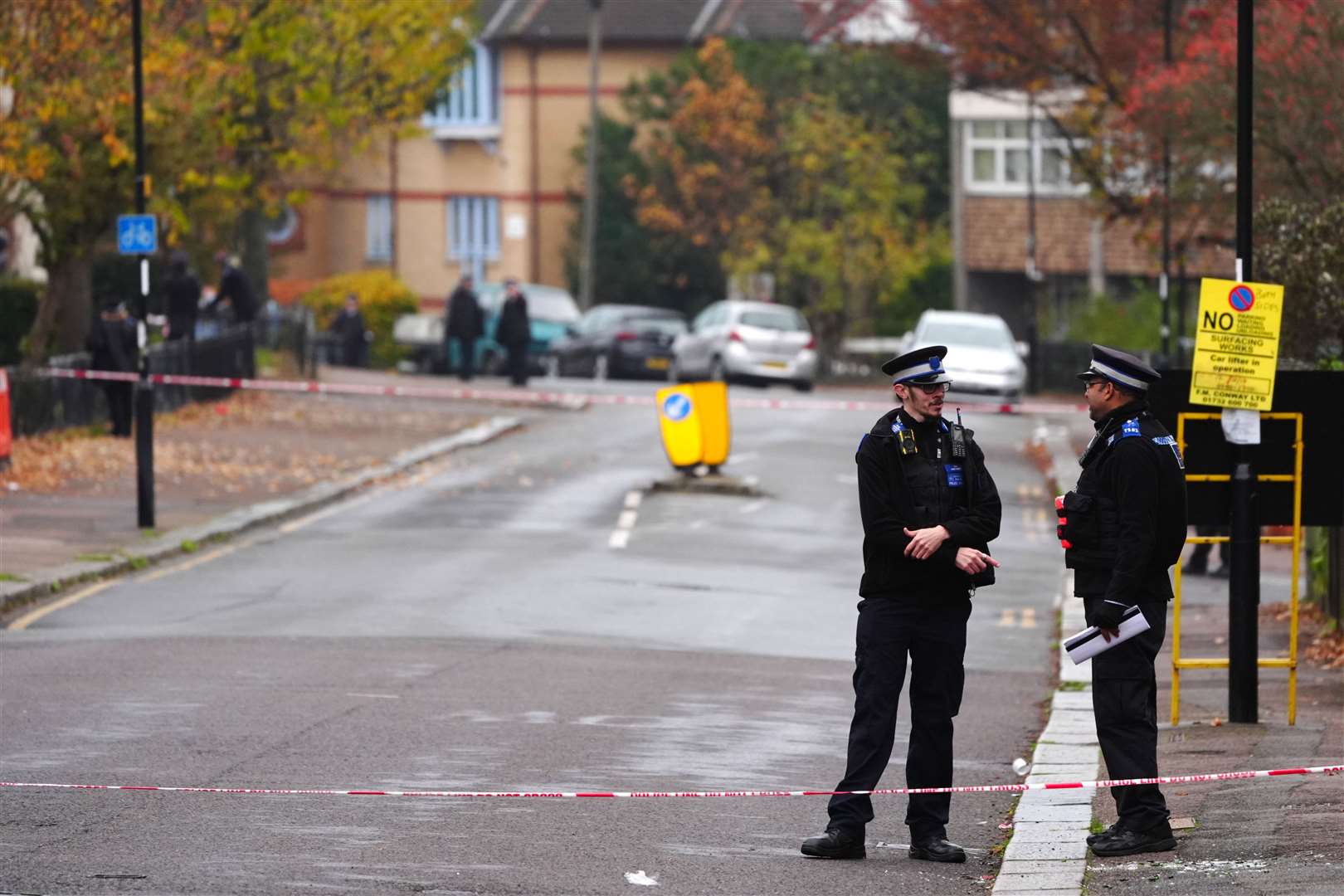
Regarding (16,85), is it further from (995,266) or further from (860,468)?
(995,266)

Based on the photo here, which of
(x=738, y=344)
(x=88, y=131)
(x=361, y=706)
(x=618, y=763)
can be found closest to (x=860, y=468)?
(x=618, y=763)

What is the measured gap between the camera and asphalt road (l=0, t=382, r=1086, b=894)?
822 centimetres

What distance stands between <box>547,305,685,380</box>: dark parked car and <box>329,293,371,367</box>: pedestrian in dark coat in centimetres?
421

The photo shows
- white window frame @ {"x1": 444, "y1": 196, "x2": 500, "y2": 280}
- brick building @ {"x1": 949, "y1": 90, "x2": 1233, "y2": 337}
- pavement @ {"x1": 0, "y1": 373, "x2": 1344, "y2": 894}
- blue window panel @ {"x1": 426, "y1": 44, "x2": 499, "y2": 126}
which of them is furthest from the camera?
white window frame @ {"x1": 444, "y1": 196, "x2": 500, "y2": 280}

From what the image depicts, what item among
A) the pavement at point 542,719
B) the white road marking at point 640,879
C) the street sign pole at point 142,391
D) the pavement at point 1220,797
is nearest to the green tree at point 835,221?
the pavement at point 542,719

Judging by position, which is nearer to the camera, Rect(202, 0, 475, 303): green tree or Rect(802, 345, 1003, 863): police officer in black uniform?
Rect(802, 345, 1003, 863): police officer in black uniform

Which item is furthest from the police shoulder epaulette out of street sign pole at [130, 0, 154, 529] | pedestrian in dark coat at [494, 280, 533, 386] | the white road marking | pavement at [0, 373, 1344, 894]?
pedestrian in dark coat at [494, 280, 533, 386]

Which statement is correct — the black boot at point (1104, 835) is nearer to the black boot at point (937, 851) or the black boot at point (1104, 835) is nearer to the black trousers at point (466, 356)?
the black boot at point (937, 851)

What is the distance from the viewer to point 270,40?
28.7 metres

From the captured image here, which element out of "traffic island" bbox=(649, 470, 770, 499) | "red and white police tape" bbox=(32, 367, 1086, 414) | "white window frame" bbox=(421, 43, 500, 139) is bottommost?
"traffic island" bbox=(649, 470, 770, 499)

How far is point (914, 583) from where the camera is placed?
836 cm

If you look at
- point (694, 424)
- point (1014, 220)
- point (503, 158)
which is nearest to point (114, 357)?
point (694, 424)

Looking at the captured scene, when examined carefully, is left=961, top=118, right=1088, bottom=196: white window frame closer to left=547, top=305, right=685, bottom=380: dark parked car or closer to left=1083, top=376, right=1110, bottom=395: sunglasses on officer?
left=547, top=305, right=685, bottom=380: dark parked car

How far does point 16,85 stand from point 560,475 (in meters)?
6.92
